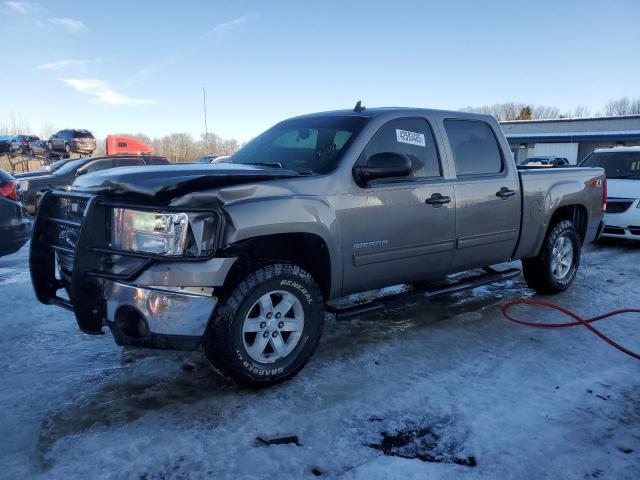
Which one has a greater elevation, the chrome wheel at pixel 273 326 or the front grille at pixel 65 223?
the front grille at pixel 65 223

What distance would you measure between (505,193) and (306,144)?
192cm

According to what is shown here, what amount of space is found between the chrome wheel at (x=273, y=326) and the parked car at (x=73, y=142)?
28873 mm

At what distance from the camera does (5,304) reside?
492 cm

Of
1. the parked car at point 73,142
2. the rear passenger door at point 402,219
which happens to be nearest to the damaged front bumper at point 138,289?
the rear passenger door at point 402,219

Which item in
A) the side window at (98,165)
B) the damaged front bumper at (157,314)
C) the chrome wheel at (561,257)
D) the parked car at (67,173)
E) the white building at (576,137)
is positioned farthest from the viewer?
the white building at (576,137)

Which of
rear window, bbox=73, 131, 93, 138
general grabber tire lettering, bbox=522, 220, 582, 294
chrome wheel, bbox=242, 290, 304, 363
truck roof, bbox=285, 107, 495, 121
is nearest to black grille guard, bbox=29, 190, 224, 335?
chrome wheel, bbox=242, 290, 304, 363

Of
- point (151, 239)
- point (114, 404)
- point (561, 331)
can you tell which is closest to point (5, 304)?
point (114, 404)

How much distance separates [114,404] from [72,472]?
0.66 m

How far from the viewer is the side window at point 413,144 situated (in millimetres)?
3896

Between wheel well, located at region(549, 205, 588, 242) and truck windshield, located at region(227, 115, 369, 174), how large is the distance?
2.79m

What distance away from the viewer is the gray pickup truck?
9.43ft

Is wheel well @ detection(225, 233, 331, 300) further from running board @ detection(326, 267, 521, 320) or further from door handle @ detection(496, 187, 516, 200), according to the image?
door handle @ detection(496, 187, 516, 200)

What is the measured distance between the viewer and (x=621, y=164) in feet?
30.3

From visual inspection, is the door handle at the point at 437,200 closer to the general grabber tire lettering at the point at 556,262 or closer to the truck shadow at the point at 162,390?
the truck shadow at the point at 162,390
